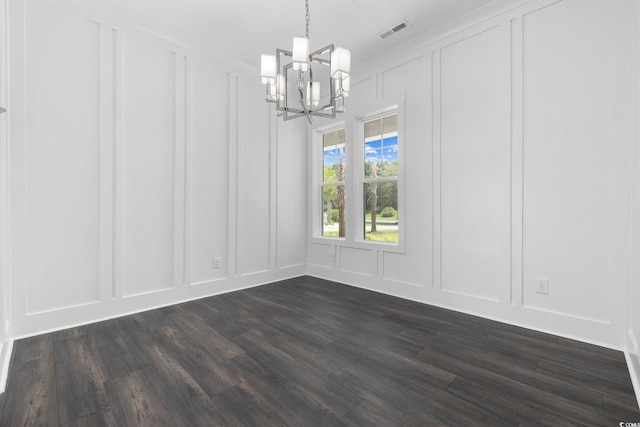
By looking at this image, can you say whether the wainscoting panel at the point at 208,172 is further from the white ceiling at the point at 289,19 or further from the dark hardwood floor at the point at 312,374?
the dark hardwood floor at the point at 312,374

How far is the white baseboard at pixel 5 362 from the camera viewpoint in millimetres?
1682

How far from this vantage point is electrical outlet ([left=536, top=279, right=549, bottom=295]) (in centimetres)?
245

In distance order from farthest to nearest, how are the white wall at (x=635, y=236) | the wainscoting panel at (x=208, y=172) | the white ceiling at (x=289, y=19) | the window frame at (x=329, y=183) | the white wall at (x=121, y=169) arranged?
1. the window frame at (x=329, y=183)
2. the wainscoting panel at (x=208, y=172)
3. the white ceiling at (x=289, y=19)
4. the white wall at (x=121, y=169)
5. the white wall at (x=635, y=236)

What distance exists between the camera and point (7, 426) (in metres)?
1.36

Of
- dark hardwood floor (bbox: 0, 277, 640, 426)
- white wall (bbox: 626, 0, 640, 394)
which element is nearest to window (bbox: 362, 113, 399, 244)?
dark hardwood floor (bbox: 0, 277, 640, 426)

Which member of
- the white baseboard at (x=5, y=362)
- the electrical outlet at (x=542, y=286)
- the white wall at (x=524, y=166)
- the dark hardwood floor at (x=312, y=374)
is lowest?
the dark hardwood floor at (x=312, y=374)

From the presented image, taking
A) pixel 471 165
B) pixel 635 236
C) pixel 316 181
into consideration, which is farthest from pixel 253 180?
pixel 635 236

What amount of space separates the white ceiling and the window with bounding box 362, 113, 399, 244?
0.95 m

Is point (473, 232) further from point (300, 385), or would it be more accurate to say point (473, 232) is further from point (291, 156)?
point (291, 156)

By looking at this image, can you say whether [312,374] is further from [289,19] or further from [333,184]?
[289,19]

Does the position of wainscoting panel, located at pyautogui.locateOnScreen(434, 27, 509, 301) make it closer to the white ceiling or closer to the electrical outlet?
the electrical outlet

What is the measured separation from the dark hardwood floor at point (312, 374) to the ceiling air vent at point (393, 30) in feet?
9.69

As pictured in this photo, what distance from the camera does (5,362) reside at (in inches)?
74.1

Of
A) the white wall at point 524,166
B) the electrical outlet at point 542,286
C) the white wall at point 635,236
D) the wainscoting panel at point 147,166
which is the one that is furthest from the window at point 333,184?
the white wall at point 635,236
